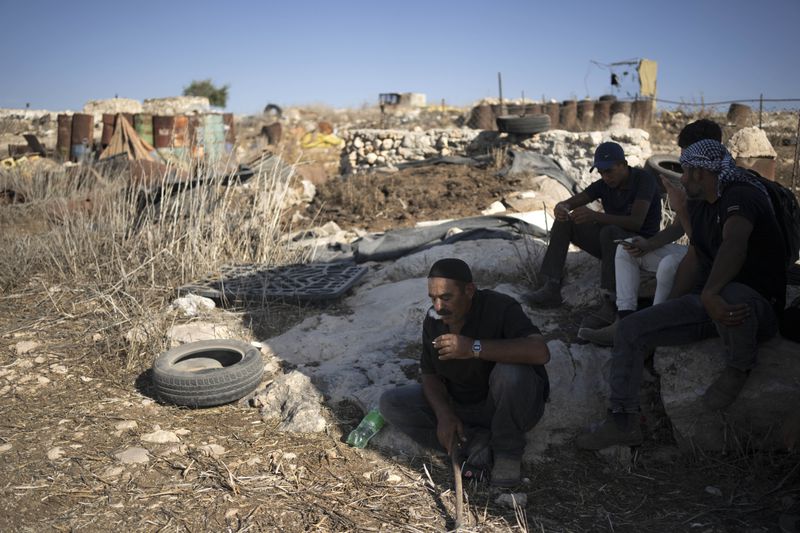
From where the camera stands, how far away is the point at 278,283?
6219mm

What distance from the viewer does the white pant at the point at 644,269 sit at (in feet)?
12.6

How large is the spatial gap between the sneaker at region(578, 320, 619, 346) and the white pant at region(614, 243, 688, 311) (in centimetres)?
16

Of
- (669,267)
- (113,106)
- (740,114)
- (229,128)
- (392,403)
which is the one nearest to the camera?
(392,403)

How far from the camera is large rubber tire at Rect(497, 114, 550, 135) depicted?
42.6 ft

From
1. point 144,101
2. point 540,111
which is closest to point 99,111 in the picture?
point 144,101

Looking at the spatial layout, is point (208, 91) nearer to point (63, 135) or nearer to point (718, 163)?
point (63, 135)

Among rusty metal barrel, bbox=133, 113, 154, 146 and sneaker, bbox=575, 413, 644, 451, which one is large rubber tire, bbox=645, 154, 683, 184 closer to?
sneaker, bbox=575, 413, 644, 451

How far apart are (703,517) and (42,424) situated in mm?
3803

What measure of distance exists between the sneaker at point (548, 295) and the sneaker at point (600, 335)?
847 millimetres

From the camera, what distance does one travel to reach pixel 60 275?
6324 millimetres

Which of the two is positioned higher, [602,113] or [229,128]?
[602,113]

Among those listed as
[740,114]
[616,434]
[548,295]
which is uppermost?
[740,114]

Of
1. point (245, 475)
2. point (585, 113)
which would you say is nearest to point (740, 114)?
point (585, 113)

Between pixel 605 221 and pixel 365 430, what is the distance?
8.15 feet
